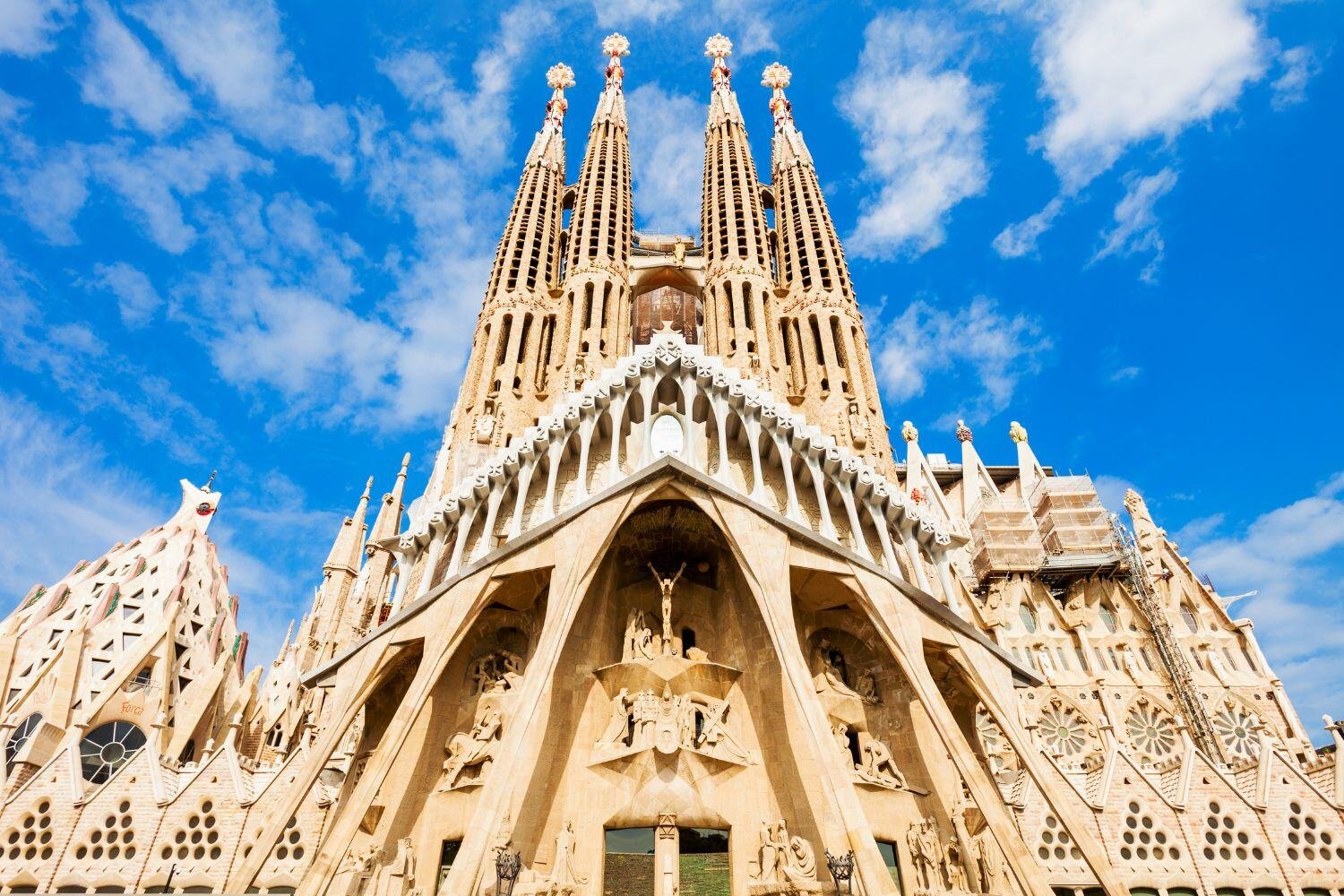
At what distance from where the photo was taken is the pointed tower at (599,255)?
24156 millimetres

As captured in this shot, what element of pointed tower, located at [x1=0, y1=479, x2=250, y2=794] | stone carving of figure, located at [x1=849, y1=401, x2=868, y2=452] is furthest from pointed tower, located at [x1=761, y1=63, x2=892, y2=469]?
pointed tower, located at [x1=0, y1=479, x2=250, y2=794]

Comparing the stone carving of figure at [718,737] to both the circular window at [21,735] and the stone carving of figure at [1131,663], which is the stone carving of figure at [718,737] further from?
the circular window at [21,735]

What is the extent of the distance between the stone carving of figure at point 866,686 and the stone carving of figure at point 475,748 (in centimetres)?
793

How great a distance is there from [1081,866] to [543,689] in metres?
12.2

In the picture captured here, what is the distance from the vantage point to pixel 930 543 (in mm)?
17719

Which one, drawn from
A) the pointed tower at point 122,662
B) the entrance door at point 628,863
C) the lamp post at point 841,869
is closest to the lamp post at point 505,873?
the entrance door at point 628,863

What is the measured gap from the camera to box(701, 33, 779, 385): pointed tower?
24.3 meters

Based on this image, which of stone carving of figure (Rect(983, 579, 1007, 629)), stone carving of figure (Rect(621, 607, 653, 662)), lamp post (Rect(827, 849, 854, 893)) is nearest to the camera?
lamp post (Rect(827, 849, 854, 893))

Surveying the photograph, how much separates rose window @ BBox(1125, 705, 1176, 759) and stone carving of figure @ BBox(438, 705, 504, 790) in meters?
20.0

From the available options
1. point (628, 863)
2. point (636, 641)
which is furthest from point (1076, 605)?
point (628, 863)

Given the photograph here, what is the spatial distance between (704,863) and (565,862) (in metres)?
2.74

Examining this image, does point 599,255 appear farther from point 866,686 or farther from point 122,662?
point 122,662

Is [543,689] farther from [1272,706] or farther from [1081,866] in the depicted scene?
[1272,706]

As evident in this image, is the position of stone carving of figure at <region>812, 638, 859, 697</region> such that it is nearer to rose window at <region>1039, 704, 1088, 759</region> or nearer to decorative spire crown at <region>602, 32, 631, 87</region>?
rose window at <region>1039, 704, 1088, 759</region>
